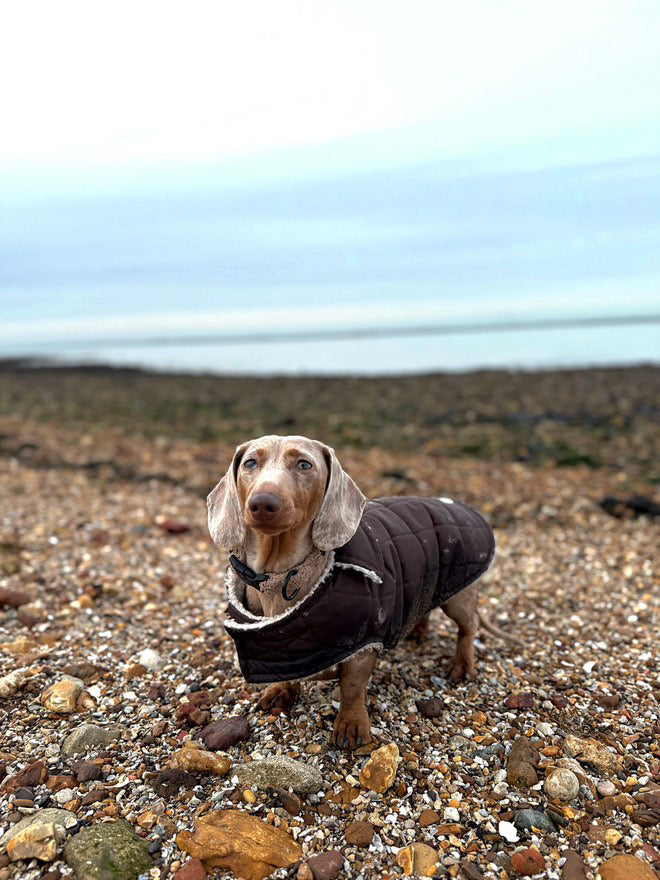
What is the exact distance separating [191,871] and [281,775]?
692 mm

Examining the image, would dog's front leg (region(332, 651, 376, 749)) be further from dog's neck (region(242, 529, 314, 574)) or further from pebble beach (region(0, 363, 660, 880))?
dog's neck (region(242, 529, 314, 574))

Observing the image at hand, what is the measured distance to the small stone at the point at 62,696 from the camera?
169 inches

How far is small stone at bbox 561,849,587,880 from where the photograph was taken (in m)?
3.13

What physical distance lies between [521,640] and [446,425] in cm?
994

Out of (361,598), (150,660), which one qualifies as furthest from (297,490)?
(150,660)

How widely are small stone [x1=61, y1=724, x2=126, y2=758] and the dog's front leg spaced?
52.9 inches

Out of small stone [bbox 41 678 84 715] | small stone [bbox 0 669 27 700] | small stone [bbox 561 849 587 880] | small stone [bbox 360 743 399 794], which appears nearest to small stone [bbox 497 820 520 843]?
small stone [bbox 561 849 587 880]

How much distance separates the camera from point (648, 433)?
44.3 ft

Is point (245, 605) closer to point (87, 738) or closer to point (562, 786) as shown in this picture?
point (87, 738)

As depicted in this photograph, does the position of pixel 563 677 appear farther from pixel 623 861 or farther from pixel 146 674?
pixel 146 674

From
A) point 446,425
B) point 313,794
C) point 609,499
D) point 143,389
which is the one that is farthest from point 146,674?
point 143,389

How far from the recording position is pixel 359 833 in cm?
336

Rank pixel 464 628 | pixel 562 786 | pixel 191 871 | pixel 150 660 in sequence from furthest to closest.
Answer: pixel 150 660
pixel 464 628
pixel 562 786
pixel 191 871

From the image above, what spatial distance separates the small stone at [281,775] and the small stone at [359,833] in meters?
0.32
